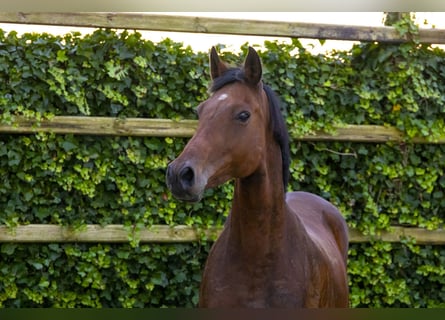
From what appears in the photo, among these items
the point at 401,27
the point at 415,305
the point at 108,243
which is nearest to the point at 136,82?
the point at 108,243

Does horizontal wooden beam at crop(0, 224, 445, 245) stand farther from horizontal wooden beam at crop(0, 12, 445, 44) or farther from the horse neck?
the horse neck

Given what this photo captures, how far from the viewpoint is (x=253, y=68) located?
3035 millimetres

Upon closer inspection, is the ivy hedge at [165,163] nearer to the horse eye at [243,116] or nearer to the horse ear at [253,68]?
the horse ear at [253,68]

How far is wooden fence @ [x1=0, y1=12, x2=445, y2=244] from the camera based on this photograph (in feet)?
14.9

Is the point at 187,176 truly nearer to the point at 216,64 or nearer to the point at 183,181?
the point at 183,181

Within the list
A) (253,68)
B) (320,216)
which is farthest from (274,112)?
(320,216)

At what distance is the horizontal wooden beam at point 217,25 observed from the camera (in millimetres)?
4492

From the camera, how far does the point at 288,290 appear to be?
295cm

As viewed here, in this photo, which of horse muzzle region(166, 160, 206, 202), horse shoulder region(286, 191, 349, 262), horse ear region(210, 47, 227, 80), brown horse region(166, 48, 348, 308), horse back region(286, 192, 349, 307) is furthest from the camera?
horse shoulder region(286, 191, 349, 262)

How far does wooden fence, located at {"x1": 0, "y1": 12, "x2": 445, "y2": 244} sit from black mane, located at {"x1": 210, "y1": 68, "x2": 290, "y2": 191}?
5.29 feet

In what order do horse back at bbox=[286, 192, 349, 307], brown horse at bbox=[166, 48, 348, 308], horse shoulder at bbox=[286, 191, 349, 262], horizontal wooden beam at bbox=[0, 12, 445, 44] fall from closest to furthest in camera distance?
1. brown horse at bbox=[166, 48, 348, 308]
2. horse back at bbox=[286, 192, 349, 307]
3. horse shoulder at bbox=[286, 191, 349, 262]
4. horizontal wooden beam at bbox=[0, 12, 445, 44]

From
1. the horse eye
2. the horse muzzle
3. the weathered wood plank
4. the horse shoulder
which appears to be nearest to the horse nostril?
the horse muzzle

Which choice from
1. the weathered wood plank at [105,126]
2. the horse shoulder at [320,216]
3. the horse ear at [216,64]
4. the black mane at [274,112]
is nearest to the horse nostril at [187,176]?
the black mane at [274,112]

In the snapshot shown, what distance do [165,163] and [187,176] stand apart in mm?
2115
